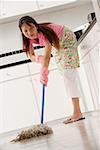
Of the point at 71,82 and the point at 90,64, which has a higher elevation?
the point at 90,64

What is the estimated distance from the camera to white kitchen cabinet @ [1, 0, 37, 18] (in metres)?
4.20

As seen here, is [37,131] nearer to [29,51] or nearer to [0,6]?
[29,51]

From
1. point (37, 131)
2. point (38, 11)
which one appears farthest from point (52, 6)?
point (37, 131)

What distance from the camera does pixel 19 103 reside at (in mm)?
3818

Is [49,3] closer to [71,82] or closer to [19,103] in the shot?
[19,103]

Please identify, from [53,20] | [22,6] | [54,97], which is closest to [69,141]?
[54,97]

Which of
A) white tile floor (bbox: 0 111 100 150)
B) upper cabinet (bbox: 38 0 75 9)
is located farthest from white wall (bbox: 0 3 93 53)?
white tile floor (bbox: 0 111 100 150)

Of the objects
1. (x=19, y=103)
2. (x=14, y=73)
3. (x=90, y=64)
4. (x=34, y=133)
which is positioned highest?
(x=14, y=73)

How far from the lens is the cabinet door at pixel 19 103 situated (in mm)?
3805

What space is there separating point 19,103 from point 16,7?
1165 millimetres

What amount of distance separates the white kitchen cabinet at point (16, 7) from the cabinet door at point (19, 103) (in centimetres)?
86

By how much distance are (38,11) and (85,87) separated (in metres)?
1.33

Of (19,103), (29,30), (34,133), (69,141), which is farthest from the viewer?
(19,103)

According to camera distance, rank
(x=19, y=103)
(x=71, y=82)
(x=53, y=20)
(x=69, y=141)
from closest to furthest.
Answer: (x=69, y=141) < (x=71, y=82) < (x=19, y=103) < (x=53, y=20)
